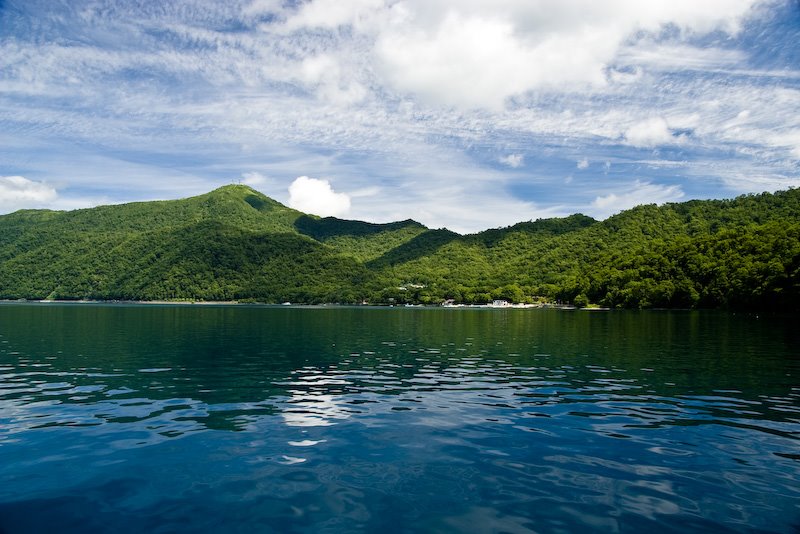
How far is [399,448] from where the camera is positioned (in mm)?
19453

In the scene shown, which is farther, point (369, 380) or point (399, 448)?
point (369, 380)

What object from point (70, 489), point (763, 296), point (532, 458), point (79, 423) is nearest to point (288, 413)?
point (79, 423)

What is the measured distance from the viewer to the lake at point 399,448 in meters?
13.6

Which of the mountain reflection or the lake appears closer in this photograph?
the lake

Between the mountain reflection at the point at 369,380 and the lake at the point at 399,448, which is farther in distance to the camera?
the mountain reflection at the point at 369,380

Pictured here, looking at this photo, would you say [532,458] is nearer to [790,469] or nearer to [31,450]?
[790,469]

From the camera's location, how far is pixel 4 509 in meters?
13.9

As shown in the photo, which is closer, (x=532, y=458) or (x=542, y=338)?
(x=532, y=458)

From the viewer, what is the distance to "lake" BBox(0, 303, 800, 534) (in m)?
13.6

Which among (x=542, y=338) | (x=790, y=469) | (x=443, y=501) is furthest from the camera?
(x=542, y=338)

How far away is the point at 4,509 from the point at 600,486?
16687mm

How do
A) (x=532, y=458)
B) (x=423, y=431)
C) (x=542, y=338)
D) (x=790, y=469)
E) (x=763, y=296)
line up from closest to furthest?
(x=790, y=469) < (x=532, y=458) < (x=423, y=431) < (x=542, y=338) < (x=763, y=296)

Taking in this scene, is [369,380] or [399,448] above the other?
[399,448]

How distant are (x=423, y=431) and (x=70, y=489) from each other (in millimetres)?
12563
